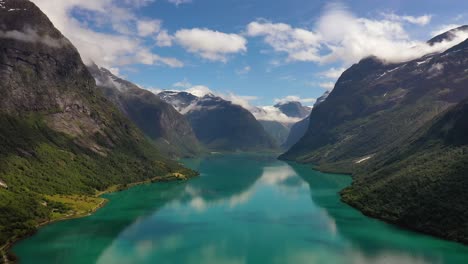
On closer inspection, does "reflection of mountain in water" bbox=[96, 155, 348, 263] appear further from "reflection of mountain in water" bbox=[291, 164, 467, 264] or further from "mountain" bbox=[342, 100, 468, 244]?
"mountain" bbox=[342, 100, 468, 244]

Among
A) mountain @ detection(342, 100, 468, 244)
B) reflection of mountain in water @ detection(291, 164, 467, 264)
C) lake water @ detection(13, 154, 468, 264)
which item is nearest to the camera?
reflection of mountain in water @ detection(291, 164, 467, 264)

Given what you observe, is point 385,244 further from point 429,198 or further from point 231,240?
point 231,240

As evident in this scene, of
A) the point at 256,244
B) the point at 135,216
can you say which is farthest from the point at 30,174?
the point at 256,244

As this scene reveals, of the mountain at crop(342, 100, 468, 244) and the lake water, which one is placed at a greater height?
the mountain at crop(342, 100, 468, 244)

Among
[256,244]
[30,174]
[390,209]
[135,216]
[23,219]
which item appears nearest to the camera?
[256,244]

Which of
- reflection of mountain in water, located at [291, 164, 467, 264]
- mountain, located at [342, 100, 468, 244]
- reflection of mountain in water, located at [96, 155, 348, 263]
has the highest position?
mountain, located at [342, 100, 468, 244]

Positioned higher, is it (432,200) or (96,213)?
(432,200)

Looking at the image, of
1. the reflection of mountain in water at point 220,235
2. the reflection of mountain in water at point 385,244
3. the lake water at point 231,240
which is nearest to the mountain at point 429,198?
the lake water at point 231,240

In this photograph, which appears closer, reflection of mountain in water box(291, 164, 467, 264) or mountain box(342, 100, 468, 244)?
reflection of mountain in water box(291, 164, 467, 264)

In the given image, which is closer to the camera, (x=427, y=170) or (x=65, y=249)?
(x=65, y=249)

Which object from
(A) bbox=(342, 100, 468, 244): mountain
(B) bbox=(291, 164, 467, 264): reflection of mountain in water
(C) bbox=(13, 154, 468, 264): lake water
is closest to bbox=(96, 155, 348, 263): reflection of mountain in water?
(C) bbox=(13, 154, 468, 264): lake water

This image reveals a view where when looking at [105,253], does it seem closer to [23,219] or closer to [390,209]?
[23,219]
